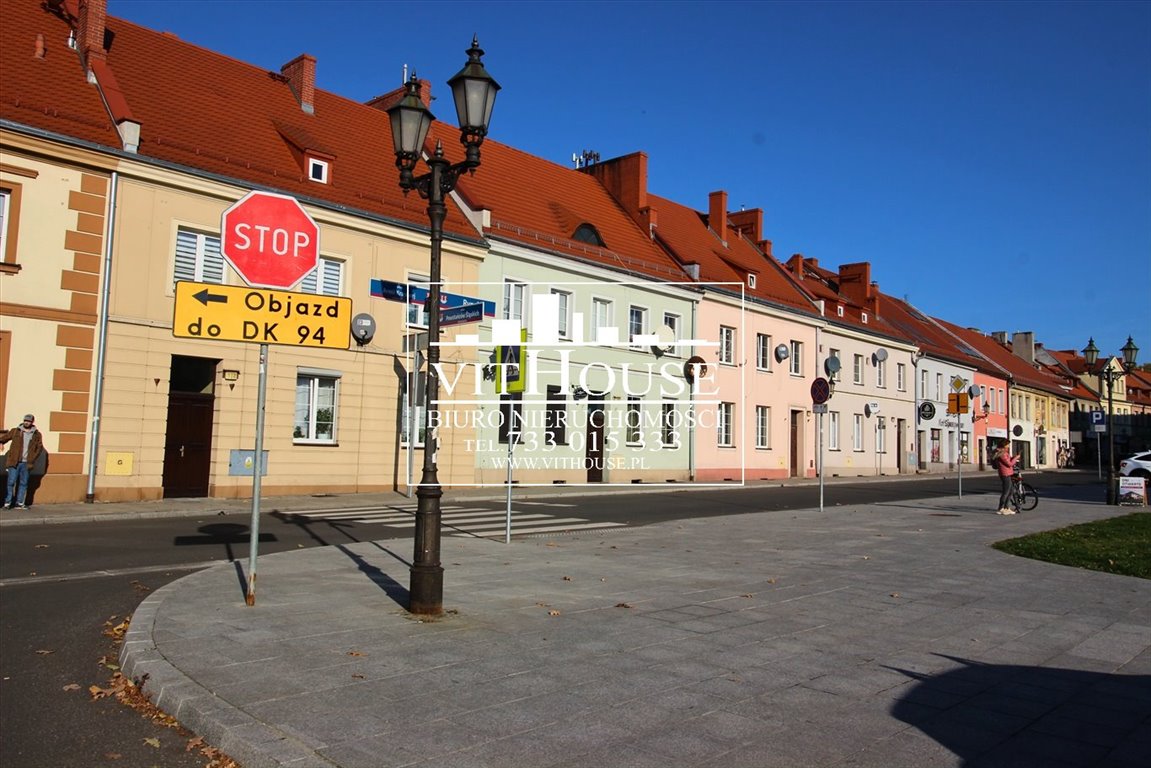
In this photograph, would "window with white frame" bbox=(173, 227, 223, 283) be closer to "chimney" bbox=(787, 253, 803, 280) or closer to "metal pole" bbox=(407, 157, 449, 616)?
"metal pole" bbox=(407, 157, 449, 616)

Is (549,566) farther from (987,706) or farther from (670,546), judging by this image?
(987,706)

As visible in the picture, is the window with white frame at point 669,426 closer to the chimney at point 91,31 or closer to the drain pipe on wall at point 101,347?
the drain pipe on wall at point 101,347

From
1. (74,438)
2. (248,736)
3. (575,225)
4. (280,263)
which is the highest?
(575,225)

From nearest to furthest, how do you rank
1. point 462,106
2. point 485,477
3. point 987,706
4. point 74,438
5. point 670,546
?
point 987,706 → point 462,106 → point 670,546 → point 74,438 → point 485,477

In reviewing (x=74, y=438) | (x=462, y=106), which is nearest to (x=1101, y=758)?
(x=462, y=106)

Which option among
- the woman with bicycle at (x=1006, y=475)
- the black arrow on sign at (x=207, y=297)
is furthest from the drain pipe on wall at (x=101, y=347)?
the woman with bicycle at (x=1006, y=475)

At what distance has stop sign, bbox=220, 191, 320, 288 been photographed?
7.60m

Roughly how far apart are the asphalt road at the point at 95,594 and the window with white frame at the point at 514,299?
7.90 metres

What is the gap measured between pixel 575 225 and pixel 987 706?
26.8 meters

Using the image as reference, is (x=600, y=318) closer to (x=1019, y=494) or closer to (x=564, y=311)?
(x=564, y=311)

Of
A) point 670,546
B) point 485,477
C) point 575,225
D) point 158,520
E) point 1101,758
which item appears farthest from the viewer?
point 575,225

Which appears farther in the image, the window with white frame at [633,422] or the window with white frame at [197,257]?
the window with white frame at [633,422]

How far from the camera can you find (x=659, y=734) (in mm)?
4539

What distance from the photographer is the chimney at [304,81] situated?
85.7 ft
